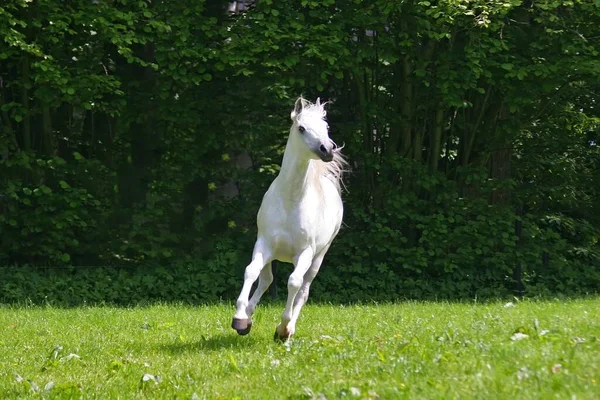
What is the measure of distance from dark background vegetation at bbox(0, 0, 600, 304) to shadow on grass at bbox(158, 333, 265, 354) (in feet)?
18.2

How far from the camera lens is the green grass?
5.00 meters

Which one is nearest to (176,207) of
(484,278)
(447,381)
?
Result: (484,278)

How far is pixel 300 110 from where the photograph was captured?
7.89 meters

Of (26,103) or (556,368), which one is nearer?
(556,368)

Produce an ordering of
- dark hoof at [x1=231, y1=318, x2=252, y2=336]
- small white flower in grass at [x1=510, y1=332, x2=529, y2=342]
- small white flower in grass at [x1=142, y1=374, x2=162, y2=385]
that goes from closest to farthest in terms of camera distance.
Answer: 1. small white flower in grass at [x1=142, y1=374, x2=162, y2=385]
2. small white flower in grass at [x1=510, y1=332, x2=529, y2=342]
3. dark hoof at [x1=231, y1=318, x2=252, y2=336]

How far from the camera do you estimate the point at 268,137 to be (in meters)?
14.3

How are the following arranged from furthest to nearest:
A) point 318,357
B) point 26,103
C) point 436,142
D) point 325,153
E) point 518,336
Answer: point 436,142
point 26,103
point 325,153
point 318,357
point 518,336

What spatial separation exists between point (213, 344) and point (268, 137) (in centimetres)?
693

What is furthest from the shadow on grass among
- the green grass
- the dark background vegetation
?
the dark background vegetation

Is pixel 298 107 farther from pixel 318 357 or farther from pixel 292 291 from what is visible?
pixel 318 357

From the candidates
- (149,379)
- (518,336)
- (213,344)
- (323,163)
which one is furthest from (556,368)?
(323,163)

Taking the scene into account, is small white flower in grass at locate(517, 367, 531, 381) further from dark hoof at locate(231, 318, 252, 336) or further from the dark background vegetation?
Answer: the dark background vegetation

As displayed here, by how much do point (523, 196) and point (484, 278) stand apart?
191 cm

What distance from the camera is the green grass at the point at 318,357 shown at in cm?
500
